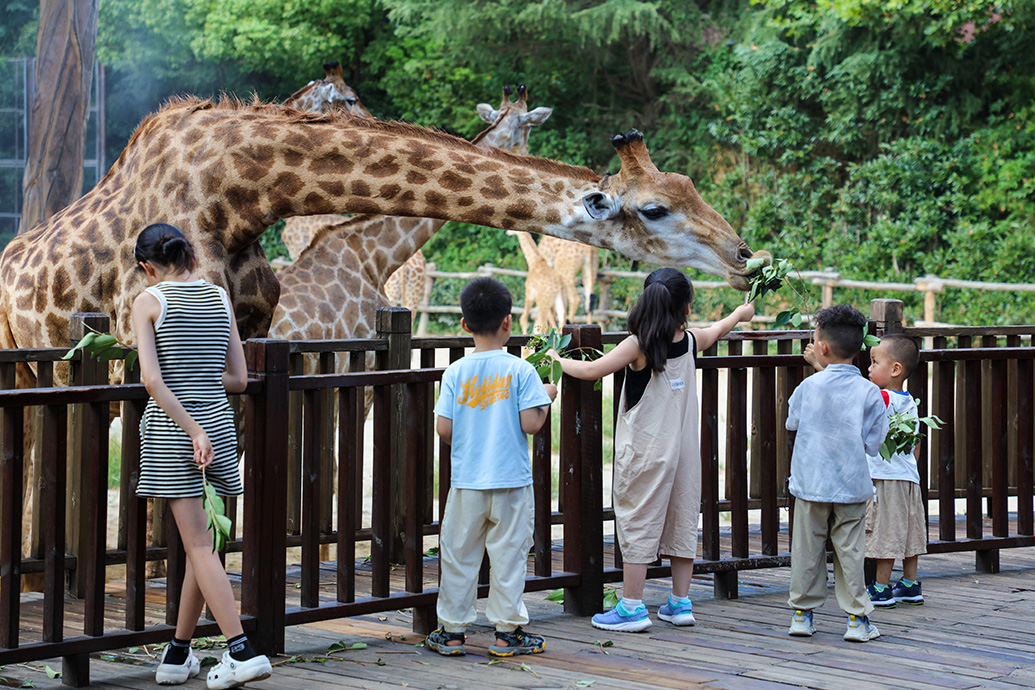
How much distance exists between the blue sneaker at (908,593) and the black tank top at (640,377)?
4.85ft

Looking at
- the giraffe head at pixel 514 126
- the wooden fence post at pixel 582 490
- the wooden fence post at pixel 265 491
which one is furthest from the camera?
the giraffe head at pixel 514 126

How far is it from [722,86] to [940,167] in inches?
182

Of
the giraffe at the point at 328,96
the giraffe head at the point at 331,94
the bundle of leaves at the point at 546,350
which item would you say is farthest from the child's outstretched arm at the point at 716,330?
the giraffe head at the point at 331,94

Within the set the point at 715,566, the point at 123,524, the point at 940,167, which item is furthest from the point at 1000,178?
the point at 123,524

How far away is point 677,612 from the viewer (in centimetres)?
459

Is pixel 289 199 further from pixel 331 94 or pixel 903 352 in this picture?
pixel 331 94

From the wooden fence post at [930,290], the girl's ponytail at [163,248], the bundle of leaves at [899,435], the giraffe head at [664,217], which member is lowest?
the bundle of leaves at [899,435]

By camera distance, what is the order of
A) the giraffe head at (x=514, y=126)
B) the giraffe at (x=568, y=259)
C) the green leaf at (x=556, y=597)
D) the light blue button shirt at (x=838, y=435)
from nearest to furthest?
the light blue button shirt at (x=838, y=435) < the green leaf at (x=556, y=597) < the giraffe head at (x=514, y=126) < the giraffe at (x=568, y=259)

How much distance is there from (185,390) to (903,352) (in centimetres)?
291

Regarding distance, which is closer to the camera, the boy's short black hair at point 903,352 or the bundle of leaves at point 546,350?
the bundle of leaves at point 546,350

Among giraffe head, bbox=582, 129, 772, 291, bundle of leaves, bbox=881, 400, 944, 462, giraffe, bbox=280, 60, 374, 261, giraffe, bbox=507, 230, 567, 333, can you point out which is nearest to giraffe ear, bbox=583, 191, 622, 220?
giraffe head, bbox=582, 129, 772, 291

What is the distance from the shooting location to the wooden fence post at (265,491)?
Result: 13.0 ft

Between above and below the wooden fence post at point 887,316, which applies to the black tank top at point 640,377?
below

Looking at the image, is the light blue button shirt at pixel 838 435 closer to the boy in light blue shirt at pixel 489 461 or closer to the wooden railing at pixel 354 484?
the wooden railing at pixel 354 484
